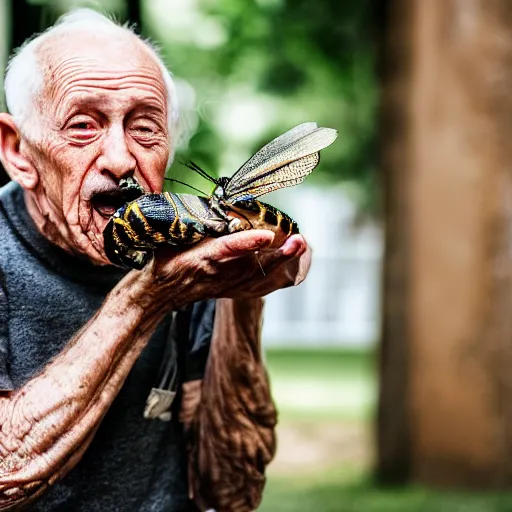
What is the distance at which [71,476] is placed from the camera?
1871 mm

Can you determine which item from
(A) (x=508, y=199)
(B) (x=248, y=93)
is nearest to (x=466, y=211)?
(A) (x=508, y=199)

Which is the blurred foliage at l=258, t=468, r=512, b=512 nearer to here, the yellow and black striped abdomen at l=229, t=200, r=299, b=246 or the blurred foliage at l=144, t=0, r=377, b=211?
the blurred foliage at l=144, t=0, r=377, b=211

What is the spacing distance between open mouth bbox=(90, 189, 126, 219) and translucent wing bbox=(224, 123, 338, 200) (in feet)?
0.68

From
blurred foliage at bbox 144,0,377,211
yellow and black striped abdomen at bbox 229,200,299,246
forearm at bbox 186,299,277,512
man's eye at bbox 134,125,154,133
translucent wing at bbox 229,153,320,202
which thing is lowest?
forearm at bbox 186,299,277,512

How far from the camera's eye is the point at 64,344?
1839 millimetres

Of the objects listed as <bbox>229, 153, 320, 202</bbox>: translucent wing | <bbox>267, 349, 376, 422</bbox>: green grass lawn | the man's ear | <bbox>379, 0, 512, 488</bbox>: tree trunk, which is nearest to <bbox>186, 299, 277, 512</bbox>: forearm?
Answer: <bbox>229, 153, 320, 202</bbox>: translucent wing

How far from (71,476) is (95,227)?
513mm

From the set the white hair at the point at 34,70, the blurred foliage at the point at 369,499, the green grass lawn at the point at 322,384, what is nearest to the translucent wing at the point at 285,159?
the white hair at the point at 34,70

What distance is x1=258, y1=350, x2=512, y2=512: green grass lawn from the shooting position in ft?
19.0

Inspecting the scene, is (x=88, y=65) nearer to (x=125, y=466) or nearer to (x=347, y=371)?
(x=125, y=466)

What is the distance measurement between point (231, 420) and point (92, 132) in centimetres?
71

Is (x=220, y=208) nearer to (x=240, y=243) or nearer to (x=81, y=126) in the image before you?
(x=240, y=243)

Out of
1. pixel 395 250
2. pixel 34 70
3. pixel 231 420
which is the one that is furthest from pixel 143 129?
pixel 395 250

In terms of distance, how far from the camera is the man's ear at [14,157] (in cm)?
181
